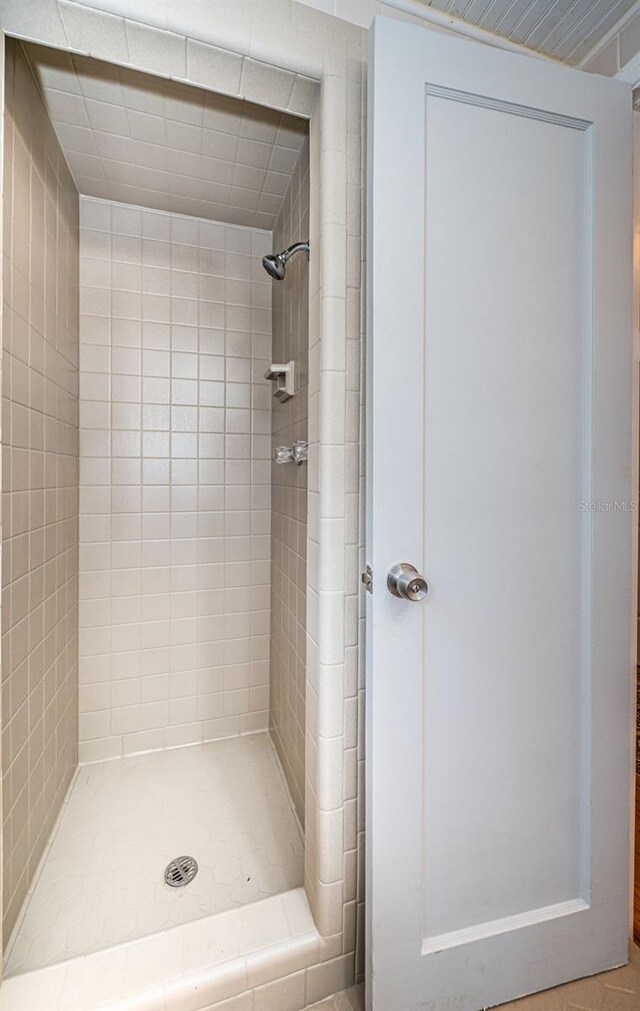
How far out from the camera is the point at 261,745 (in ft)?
6.16

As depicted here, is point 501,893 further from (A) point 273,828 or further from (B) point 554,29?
(B) point 554,29

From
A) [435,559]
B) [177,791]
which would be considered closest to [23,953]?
[177,791]

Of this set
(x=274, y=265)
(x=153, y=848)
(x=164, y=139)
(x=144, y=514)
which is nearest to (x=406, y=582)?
(x=274, y=265)

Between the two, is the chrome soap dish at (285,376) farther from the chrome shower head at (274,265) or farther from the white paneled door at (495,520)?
A: the white paneled door at (495,520)

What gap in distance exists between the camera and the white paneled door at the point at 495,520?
0.87 m

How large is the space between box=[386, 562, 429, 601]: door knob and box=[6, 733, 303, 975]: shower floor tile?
0.96 metres

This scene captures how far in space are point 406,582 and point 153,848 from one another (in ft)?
3.98

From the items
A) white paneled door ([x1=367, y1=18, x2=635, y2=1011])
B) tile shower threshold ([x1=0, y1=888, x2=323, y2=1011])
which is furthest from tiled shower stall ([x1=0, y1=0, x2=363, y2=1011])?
white paneled door ([x1=367, y1=18, x2=635, y2=1011])

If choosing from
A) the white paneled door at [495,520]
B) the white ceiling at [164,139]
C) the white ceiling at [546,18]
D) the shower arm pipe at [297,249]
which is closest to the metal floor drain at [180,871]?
the white paneled door at [495,520]

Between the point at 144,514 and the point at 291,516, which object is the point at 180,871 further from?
the point at 144,514

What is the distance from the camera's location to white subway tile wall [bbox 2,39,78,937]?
101cm

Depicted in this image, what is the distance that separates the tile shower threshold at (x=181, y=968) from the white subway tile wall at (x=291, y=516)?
43cm

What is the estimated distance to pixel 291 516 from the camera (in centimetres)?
159

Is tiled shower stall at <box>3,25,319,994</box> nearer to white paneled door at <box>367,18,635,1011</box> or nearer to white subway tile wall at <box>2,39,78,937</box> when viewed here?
white subway tile wall at <box>2,39,78,937</box>
